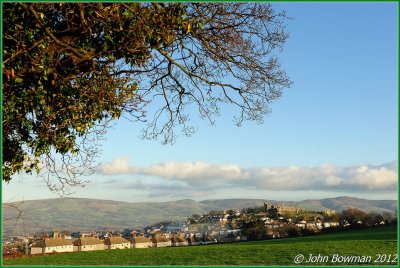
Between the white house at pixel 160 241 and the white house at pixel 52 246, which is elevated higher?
the white house at pixel 52 246

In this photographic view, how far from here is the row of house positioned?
28941 millimetres

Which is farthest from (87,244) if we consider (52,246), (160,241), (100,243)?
(160,241)

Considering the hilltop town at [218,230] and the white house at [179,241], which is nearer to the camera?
the hilltop town at [218,230]

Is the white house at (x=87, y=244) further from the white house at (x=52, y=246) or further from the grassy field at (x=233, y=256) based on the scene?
the grassy field at (x=233, y=256)

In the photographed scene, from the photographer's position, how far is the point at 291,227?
4619 centimetres

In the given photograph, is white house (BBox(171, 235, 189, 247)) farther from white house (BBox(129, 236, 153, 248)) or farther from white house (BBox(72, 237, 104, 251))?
white house (BBox(72, 237, 104, 251))

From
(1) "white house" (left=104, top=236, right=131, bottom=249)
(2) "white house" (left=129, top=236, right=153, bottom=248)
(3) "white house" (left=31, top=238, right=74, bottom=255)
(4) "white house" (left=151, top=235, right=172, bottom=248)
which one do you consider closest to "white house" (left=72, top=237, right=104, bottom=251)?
(1) "white house" (left=104, top=236, right=131, bottom=249)

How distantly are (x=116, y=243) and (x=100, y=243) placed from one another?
1.15 metres

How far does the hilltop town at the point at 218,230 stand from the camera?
32.1 m

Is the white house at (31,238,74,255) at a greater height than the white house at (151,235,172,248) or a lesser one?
greater

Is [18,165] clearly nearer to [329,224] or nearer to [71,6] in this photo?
[71,6]

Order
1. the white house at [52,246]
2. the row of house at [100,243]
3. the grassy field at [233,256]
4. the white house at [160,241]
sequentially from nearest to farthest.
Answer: the grassy field at [233,256] → the white house at [52,246] → the row of house at [100,243] → the white house at [160,241]

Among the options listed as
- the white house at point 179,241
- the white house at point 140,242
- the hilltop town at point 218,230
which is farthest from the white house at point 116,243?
the white house at point 179,241

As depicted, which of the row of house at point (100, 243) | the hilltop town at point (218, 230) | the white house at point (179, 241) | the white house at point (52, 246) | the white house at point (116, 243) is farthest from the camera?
the white house at point (179, 241)
